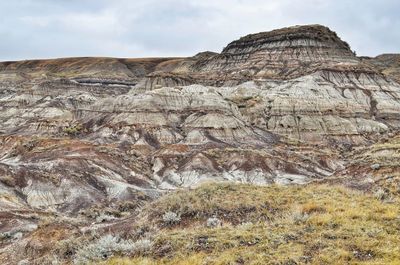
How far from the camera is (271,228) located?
12.4 m

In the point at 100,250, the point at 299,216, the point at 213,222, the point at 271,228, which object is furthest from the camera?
the point at 213,222

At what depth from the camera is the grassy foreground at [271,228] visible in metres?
10.3

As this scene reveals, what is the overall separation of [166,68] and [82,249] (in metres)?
178

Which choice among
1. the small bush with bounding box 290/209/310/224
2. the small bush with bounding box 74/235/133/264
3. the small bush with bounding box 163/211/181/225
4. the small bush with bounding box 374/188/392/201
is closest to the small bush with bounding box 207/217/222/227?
the small bush with bounding box 163/211/181/225

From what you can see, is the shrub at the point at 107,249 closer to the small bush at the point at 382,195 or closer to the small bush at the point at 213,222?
the small bush at the point at 213,222

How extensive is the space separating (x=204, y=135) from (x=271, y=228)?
5255 cm

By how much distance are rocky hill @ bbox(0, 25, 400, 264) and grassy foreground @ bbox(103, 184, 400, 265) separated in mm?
2288

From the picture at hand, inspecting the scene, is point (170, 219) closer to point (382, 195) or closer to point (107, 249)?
point (107, 249)

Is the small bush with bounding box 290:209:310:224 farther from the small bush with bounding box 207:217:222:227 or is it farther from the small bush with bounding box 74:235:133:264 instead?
the small bush with bounding box 74:235:133:264

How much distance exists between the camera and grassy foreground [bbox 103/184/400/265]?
1031 cm

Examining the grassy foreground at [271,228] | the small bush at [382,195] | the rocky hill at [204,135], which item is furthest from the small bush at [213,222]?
the small bush at [382,195]

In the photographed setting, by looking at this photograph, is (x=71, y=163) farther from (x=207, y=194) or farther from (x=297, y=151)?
(x=207, y=194)

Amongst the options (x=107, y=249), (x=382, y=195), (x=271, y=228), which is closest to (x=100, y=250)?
(x=107, y=249)

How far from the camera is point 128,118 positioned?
68.1 m
